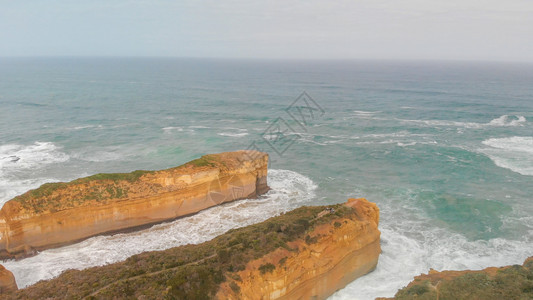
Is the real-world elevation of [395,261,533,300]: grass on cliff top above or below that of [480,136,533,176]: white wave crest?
below

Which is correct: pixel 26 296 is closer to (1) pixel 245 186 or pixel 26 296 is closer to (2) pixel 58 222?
(2) pixel 58 222

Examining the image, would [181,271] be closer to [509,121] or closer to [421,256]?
[421,256]

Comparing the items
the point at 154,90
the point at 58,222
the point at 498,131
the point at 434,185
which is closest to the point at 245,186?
the point at 58,222

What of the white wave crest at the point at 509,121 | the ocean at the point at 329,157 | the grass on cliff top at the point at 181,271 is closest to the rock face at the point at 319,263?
the grass on cliff top at the point at 181,271

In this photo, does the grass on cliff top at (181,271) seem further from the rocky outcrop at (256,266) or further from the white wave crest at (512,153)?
the white wave crest at (512,153)

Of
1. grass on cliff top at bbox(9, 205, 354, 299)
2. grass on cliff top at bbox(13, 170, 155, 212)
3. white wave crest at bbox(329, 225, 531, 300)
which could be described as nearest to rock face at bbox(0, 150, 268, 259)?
grass on cliff top at bbox(13, 170, 155, 212)

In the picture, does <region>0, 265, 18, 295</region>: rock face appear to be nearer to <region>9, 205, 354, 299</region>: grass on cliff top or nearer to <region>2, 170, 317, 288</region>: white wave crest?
<region>9, 205, 354, 299</region>: grass on cliff top

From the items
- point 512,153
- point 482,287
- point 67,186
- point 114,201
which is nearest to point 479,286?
point 482,287
